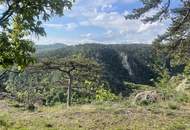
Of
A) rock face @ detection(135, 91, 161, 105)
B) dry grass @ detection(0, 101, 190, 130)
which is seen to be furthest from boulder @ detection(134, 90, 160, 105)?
dry grass @ detection(0, 101, 190, 130)

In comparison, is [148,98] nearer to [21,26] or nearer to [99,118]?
[99,118]

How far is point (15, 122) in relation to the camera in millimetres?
Answer: 18234

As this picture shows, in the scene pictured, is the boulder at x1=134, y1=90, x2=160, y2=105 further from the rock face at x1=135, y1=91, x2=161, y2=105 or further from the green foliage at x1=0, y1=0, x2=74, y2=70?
the green foliage at x1=0, y1=0, x2=74, y2=70

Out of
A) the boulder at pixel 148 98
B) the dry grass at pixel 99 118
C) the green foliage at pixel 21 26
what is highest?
the green foliage at pixel 21 26

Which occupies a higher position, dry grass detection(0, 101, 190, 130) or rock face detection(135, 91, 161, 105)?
rock face detection(135, 91, 161, 105)

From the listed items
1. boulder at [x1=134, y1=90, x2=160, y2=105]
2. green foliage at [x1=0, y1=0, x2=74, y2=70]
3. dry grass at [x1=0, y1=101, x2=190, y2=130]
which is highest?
green foliage at [x1=0, y1=0, x2=74, y2=70]

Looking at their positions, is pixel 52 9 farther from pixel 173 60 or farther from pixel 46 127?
pixel 173 60

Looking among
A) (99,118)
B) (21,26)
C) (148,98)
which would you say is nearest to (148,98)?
(148,98)

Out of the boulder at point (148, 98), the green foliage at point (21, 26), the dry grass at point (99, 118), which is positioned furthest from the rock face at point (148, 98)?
the green foliage at point (21, 26)

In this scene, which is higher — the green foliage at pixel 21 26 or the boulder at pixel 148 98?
the green foliage at pixel 21 26

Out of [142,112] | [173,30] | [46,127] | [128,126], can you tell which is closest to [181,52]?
[173,30]

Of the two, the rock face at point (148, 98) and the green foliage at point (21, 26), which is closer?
the green foliage at point (21, 26)

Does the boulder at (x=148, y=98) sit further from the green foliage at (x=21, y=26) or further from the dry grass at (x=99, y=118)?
the green foliage at (x=21, y=26)

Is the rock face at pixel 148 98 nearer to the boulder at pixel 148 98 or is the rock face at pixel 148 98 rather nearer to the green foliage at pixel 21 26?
the boulder at pixel 148 98
